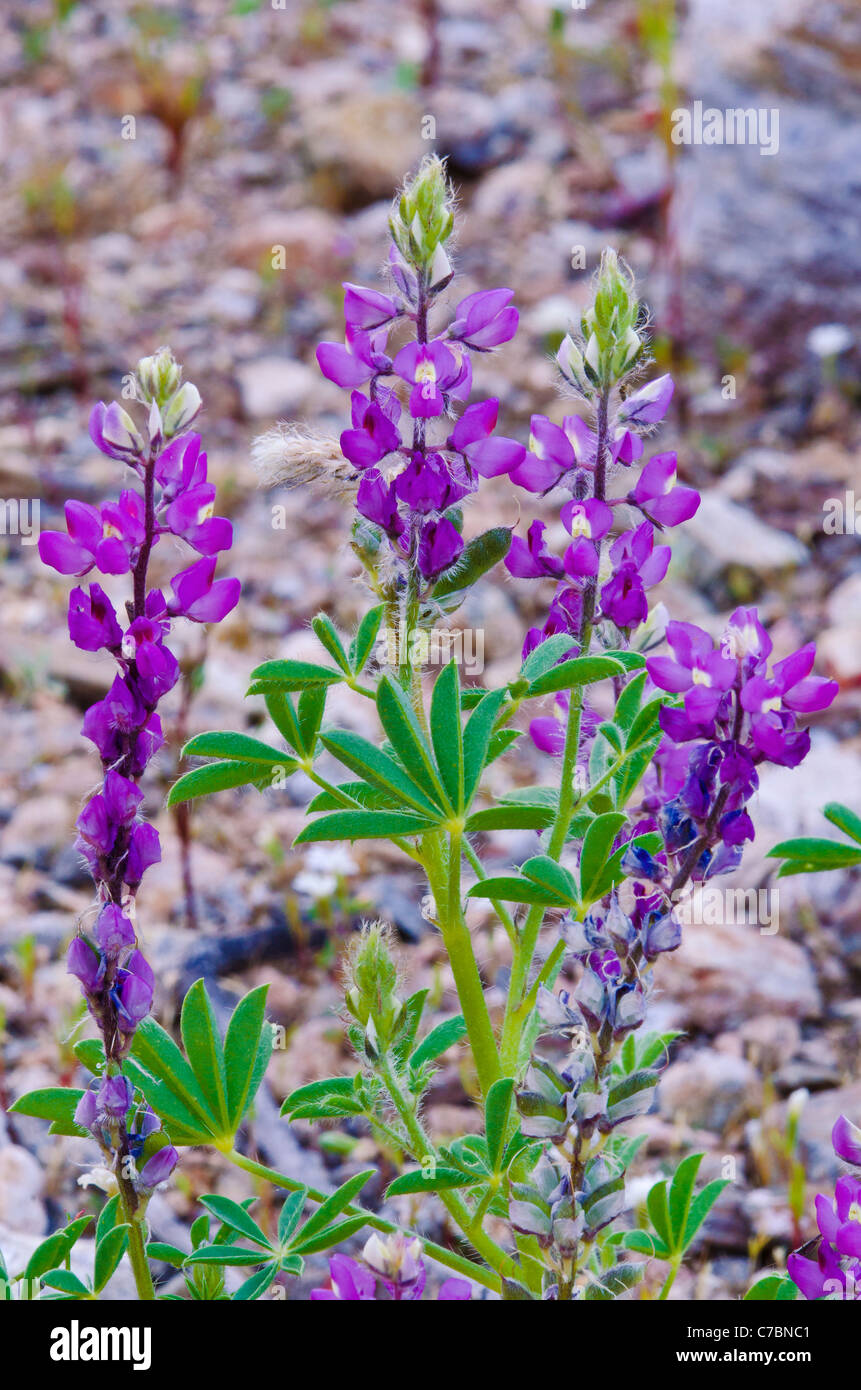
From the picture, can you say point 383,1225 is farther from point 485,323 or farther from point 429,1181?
point 485,323

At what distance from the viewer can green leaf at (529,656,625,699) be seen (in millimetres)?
1442

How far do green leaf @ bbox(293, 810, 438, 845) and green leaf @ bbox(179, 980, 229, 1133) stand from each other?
1.12 feet

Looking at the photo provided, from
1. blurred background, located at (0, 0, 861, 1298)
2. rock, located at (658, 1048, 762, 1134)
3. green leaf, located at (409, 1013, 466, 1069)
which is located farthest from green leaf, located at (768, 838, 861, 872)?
rock, located at (658, 1048, 762, 1134)

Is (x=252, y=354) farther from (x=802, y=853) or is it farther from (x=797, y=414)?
(x=802, y=853)

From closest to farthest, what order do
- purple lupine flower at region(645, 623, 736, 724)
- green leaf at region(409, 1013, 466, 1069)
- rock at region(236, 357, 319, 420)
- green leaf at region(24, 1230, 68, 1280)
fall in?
1. purple lupine flower at region(645, 623, 736, 724)
2. green leaf at region(24, 1230, 68, 1280)
3. green leaf at region(409, 1013, 466, 1069)
4. rock at region(236, 357, 319, 420)

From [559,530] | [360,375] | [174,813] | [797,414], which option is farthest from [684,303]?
[360,375]

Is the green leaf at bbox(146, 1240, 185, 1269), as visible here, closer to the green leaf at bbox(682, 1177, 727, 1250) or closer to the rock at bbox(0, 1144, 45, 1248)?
the green leaf at bbox(682, 1177, 727, 1250)

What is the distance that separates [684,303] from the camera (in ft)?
17.2

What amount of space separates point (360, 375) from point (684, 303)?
3.98 m

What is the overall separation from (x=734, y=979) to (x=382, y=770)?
173cm

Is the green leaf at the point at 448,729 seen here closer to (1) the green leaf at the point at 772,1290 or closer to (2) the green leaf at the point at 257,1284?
(2) the green leaf at the point at 257,1284

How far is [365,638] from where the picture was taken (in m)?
1.56

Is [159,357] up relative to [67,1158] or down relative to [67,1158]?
up

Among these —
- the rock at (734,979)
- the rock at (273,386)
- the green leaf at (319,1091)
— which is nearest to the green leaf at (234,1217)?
the green leaf at (319,1091)
